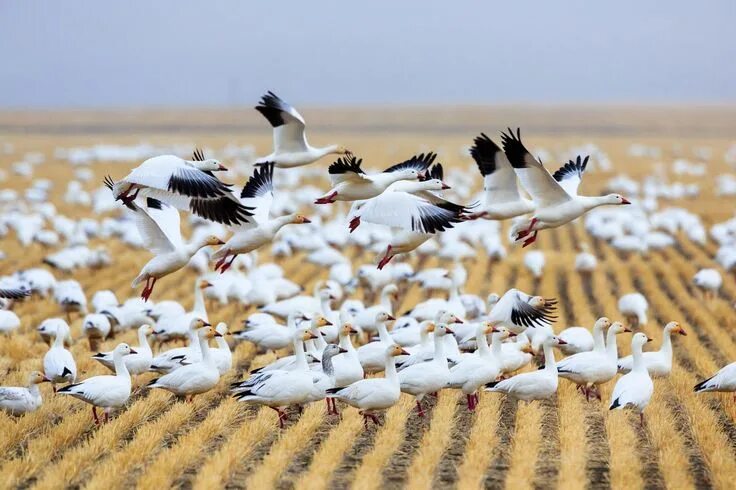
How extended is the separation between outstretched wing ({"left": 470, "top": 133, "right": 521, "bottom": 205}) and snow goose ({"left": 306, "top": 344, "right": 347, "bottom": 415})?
1666mm

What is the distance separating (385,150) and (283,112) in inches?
1673

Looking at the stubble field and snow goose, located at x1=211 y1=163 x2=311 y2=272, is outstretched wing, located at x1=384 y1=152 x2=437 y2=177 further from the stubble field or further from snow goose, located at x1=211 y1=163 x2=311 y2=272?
the stubble field

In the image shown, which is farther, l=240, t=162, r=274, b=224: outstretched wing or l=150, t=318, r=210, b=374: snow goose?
l=150, t=318, r=210, b=374: snow goose

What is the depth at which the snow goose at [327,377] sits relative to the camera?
316 inches

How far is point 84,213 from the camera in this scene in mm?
25672

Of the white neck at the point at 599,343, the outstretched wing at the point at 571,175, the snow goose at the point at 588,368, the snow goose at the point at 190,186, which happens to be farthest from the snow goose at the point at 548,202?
the snow goose at the point at 190,186

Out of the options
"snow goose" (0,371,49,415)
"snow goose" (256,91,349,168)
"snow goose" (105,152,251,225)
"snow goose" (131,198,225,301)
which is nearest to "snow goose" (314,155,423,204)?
"snow goose" (256,91,349,168)

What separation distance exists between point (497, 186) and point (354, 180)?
1066 millimetres

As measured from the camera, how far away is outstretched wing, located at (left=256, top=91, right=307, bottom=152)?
8.10 m

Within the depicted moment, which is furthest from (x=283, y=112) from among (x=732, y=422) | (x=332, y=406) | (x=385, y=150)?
(x=385, y=150)

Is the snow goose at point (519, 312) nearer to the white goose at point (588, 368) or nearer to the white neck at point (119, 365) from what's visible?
the white goose at point (588, 368)

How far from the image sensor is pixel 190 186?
6.85 meters

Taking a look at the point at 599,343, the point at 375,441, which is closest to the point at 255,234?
the point at 375,441

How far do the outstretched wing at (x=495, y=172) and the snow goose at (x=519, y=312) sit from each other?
5.82ft
